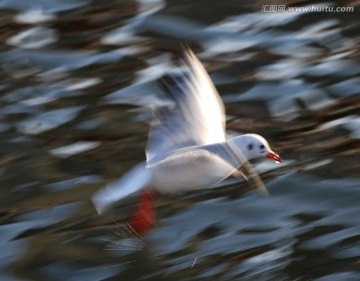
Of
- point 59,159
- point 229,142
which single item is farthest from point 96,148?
point 229,142

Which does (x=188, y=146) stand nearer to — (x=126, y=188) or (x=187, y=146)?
(x=187, y=146)

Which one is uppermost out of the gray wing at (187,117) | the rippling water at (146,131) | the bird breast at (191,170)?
the gray wing at (187,117)

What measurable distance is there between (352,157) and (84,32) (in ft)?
11.3

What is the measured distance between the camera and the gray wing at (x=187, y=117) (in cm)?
677

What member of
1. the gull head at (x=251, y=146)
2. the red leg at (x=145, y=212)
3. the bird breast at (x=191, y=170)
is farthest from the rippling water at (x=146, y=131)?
the bird breast at (x=191, y=170)

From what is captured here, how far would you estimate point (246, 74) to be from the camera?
1016cm

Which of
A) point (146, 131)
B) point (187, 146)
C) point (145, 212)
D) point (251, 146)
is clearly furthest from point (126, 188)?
point (146, 131)

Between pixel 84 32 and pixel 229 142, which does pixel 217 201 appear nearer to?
pixel 229 142

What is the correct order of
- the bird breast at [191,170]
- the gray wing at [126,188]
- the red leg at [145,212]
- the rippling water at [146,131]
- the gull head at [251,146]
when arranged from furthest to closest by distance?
the rippling water at [146,131] < the red leg at [145,212] < the gull head at [251,146] < the gray wing at [126,188] < the bird breast at [191,170]

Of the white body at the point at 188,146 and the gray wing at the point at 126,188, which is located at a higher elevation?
the white body at the point at 188,146

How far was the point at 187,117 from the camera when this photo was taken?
6801 millimetres

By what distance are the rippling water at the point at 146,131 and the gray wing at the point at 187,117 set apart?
1075 millimetres

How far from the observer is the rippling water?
25.6ft

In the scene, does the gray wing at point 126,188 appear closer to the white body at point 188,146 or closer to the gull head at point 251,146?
the white body at point 188,146
